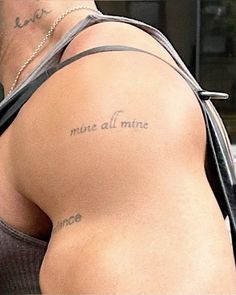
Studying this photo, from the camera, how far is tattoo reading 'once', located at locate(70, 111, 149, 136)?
719 mm

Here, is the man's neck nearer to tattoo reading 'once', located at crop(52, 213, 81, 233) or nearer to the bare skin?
the bare skin

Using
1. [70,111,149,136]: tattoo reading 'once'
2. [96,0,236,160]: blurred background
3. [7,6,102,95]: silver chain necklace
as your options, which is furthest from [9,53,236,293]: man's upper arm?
[96,0,236,160]: blurred background

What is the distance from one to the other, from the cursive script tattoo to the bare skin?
22 cm

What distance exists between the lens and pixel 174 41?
12.3 ft

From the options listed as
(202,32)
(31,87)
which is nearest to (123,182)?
(31,87)

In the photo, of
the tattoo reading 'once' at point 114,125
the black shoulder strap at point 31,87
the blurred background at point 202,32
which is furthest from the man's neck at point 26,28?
the blurred background at point 202,32

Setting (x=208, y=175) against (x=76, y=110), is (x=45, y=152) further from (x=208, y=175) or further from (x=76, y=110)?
(x=208, y=175)

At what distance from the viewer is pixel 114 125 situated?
72 centimetres

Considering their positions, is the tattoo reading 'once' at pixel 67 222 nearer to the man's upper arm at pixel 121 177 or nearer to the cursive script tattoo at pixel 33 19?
the man's upper arm at pixel 121 177

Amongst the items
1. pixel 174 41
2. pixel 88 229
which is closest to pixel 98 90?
pixel 88 229

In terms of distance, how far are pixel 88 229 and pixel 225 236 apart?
0.45ft

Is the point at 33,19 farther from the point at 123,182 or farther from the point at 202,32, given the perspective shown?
the point at 202,32

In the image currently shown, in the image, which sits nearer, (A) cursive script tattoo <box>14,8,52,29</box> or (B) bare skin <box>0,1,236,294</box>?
(B) bare skin <box>0,1,236,294</box>

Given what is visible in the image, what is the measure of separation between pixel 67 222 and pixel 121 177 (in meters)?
0.08
